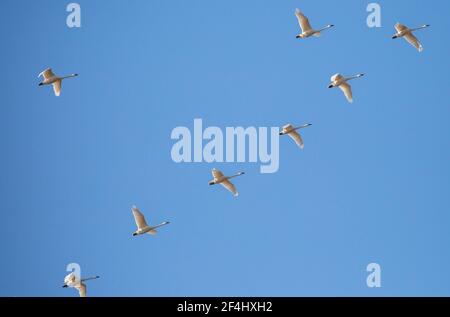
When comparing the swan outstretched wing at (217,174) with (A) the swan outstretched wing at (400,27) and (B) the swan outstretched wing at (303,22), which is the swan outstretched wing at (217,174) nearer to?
(B) the swan outstretched wing at (303,22)

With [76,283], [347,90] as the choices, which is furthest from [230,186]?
[76,283]

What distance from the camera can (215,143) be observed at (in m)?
46.5

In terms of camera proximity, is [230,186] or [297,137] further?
[297,137]

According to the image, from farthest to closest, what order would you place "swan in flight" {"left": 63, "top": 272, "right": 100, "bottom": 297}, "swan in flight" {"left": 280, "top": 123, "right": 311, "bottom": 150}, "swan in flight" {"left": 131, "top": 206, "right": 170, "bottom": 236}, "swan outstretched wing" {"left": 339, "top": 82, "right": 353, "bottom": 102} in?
"swan in flight" {"left": 280, "top": 123, "right": 311, "bottom": 150} → "swan outstretched wing" {"left": 339, "top": 82, "right": 353, "bottom": 102} → "swan in flight" {"left": 131, "top": 206, "right": 170, "bottom": 236} → "swan in flight" {"left": 63, "top": 272, "right": 100, "bottom": 297}

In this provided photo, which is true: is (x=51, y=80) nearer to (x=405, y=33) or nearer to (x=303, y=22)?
(x=303, y=22)

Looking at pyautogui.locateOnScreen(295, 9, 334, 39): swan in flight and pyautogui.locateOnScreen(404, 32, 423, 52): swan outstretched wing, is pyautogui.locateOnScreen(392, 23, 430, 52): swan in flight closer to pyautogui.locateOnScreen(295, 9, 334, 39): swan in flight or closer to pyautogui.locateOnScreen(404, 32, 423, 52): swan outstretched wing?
pyautogui.locateOnScreen(404, 32, 423, 52): swan outstretched wing

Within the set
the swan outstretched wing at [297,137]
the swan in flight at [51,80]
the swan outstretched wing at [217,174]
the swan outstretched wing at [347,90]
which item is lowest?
the swan outstretched wing at [217,174]

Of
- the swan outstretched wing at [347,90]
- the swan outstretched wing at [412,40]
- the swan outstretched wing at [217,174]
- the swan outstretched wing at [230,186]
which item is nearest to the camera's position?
the swan outstretched wing at [230,186]

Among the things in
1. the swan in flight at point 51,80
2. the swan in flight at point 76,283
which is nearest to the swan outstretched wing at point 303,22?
the swan in flight at point 51,80

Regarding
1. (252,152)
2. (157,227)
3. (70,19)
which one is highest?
(70,19)

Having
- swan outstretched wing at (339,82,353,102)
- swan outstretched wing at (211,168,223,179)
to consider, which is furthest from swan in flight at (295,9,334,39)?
swan outstretched wing at (211,168,223,179)
